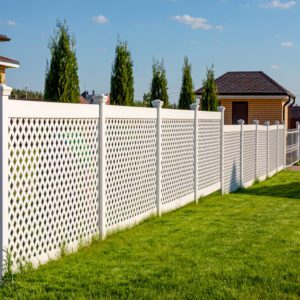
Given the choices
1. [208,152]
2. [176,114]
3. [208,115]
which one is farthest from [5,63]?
[176,114]

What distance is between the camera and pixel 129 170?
27.6ft

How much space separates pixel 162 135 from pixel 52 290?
469cm

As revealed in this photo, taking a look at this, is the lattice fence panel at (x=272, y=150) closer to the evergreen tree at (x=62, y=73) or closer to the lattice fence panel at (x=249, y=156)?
the lattice fence panel at (x=249, y=156)

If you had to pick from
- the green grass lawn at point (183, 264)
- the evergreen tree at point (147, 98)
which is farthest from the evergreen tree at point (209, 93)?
the green grass lawn at point (183, 264)

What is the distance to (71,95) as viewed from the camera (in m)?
14.5

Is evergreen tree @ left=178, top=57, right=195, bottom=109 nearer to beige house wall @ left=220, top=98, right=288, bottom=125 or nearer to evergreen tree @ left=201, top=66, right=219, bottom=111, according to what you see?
evergreen tree @ left=201, top=66, right=219, bottom=111

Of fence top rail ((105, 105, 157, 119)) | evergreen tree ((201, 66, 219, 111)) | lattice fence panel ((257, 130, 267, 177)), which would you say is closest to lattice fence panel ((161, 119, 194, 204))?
fence top rail ((105, 105, 157, 119))

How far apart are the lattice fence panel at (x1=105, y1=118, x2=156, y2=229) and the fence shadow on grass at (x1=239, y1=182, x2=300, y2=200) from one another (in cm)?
489

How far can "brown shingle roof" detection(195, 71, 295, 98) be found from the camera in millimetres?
28391

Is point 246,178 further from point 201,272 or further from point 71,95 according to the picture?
point 201,272

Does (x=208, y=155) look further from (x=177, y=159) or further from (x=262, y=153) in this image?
(x=262, y=153)

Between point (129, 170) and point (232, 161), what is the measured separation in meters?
6.12

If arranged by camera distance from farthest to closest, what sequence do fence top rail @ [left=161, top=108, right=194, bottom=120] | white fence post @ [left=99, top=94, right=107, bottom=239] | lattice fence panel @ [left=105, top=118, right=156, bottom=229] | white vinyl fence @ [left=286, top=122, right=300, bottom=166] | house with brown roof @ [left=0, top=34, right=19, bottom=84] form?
white vinyl fence @ [left=286, top=122, right=300, bottom=166], house with brown roof @ [left=0, top=34, right=19, bottom=84], fence top rail @ [left=161, top=108, right=194, bottom=120], lattice fence panel @ [left=105, top=118, right=156, bottom=229], white fence post @ [left=99, top=94, right=107, bottom=239]

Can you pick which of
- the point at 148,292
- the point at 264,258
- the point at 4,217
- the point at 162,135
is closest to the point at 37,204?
the point at 4,217
